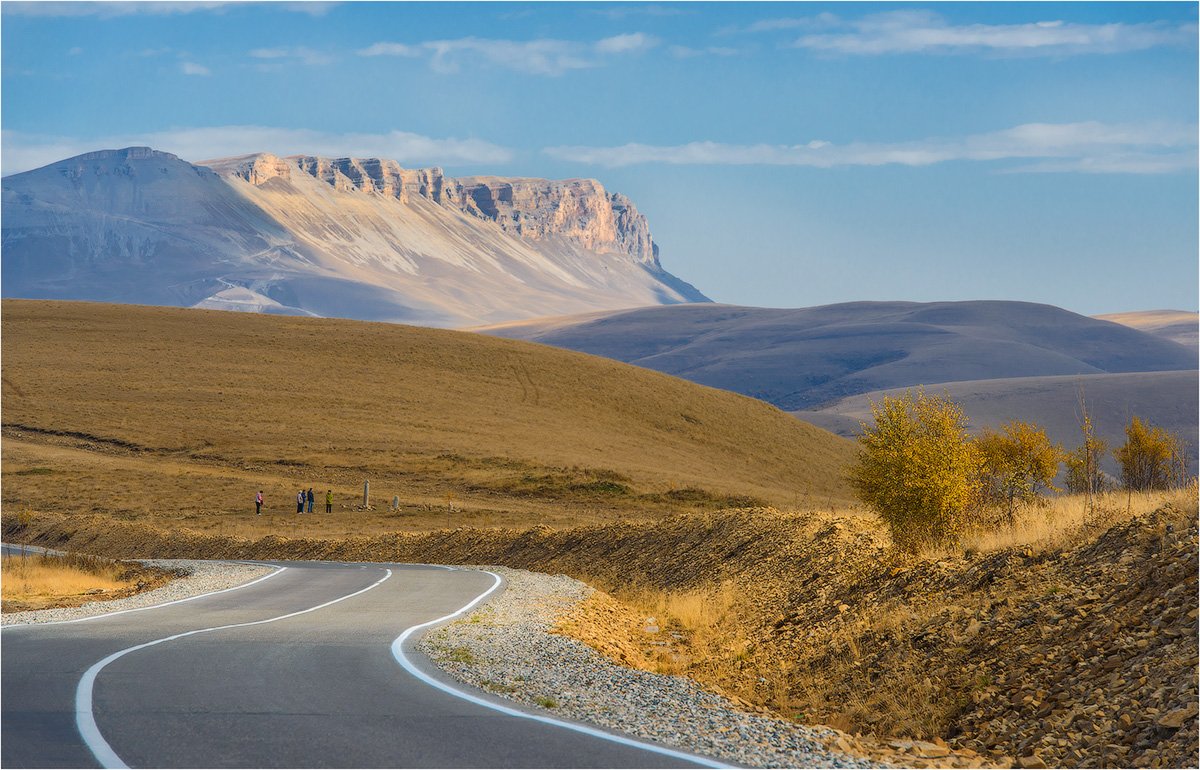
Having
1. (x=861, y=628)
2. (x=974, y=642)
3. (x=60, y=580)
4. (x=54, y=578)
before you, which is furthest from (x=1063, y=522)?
(x=54, y=578)

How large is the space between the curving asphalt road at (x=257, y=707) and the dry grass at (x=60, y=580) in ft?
27.3

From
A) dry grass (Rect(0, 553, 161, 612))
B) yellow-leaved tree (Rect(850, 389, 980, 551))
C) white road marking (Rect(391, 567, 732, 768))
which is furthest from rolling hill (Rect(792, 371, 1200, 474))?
white road marking (Rect(391, 567, 732, 768))

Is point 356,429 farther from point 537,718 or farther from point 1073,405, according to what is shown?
point 1073,405

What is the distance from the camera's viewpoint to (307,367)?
8988 centimetres

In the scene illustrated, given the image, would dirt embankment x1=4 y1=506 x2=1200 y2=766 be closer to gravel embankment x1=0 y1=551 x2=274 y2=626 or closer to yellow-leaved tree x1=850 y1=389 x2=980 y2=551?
yellow-leaved tree x1=850 y1=389 x2=980 y2=551

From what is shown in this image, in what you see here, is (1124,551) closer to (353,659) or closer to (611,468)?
(353,659)

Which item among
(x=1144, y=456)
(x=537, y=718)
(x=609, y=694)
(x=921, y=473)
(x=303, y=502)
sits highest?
(x=921, y=473)

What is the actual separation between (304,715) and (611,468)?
191 ft

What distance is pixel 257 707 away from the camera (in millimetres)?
10047

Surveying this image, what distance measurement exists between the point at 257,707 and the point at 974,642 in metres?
8.17

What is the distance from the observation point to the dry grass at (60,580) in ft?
79.5

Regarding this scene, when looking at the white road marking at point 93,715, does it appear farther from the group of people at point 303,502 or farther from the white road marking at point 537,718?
the group of people at point 303,502

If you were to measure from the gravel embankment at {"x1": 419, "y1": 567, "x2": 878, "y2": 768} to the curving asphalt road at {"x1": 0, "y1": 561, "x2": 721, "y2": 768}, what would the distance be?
0.46 meters

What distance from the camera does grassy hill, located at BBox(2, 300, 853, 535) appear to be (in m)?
57.2
